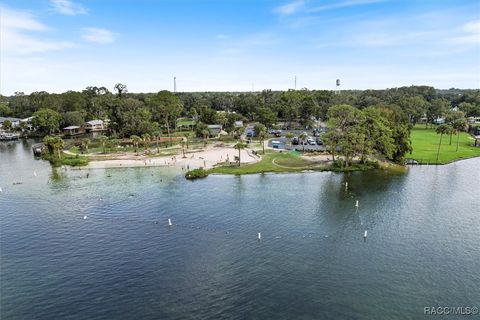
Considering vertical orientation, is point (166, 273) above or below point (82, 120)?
below

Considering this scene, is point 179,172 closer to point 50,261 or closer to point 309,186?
point 309,186

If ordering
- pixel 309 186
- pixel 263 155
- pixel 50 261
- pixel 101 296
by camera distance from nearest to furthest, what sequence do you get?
pixel 101 296
pixel 50 261
pixel 309 186
pixel 263 155

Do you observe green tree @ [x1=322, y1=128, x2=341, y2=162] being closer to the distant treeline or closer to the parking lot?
the parking lot

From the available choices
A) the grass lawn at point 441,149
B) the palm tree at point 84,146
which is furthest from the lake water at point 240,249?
the palm tree at point 84,146

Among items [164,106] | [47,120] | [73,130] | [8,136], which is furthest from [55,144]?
[8,136]

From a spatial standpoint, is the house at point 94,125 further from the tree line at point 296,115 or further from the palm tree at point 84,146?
the palm tree at point 84,146

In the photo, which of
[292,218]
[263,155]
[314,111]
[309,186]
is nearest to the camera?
[292,218]

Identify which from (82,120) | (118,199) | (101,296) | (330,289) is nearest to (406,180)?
(330,289)
